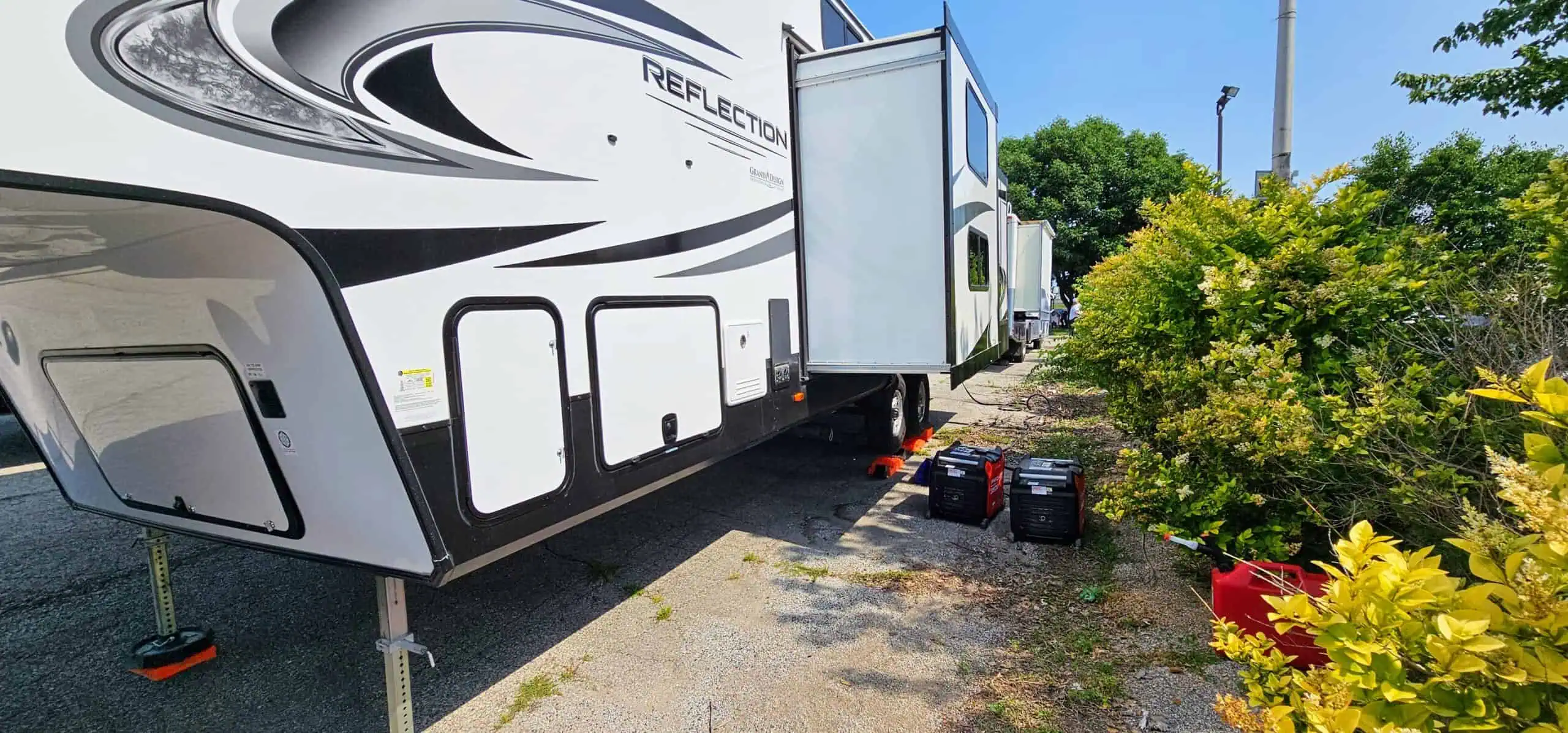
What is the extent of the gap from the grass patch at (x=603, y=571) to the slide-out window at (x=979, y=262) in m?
3.36

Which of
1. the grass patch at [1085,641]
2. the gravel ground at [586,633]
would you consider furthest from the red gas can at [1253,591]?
the grass patch at [1085,641]

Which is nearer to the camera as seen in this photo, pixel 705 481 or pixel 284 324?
pixel 284 324

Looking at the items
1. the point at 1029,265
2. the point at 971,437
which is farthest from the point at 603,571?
the point at 1029,265

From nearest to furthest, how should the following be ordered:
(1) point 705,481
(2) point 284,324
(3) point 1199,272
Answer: (2) point 284,324 < (3) point 1199,272 < (1) point 705,481

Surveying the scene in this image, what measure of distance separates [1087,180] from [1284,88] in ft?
57.5

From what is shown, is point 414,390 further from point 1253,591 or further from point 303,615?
point 1253,591

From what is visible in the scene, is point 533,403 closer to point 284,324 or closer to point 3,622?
point 284,324

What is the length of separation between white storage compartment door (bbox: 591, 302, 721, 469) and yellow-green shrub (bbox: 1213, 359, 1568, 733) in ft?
7.79

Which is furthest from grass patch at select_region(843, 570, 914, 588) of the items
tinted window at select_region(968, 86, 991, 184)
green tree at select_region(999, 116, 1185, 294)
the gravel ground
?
green tree at select_region(999, 116, 1185, 294)

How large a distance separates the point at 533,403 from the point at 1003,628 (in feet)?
8.32

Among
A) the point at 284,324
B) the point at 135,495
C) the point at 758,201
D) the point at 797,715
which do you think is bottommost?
the point at 797,715

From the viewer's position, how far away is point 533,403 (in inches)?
103

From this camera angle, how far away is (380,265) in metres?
2.14

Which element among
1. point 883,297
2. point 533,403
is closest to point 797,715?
point 533,403
